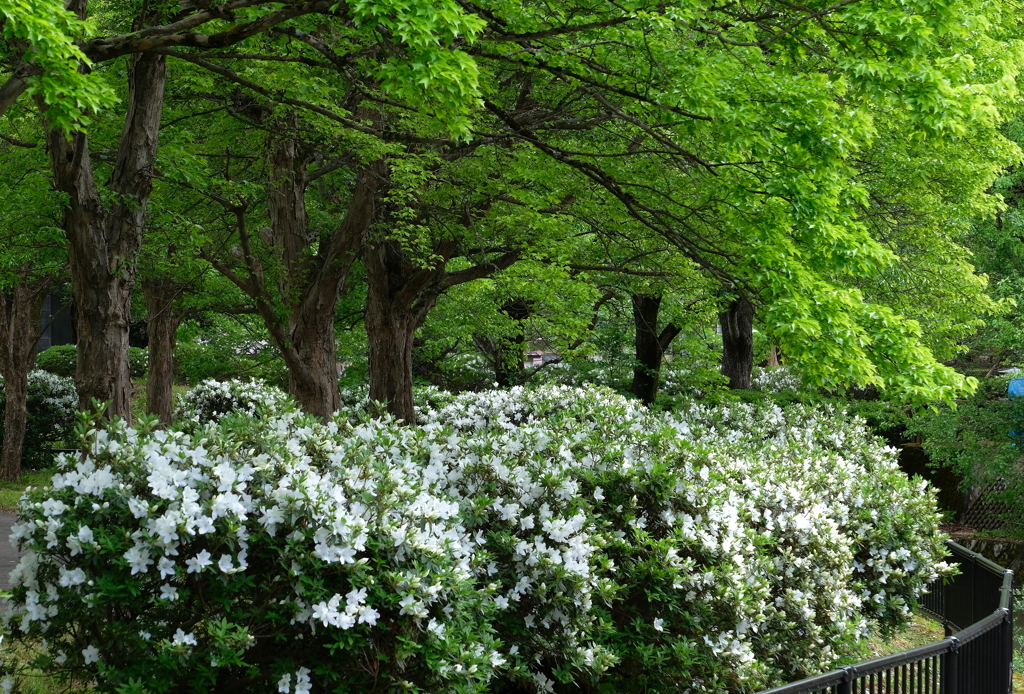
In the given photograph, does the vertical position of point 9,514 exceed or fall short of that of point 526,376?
it falls short

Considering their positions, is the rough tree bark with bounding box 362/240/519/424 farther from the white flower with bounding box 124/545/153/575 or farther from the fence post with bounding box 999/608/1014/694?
the white flower with bounding box 124/545/153/575

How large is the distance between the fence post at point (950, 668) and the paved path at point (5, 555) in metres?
8.11

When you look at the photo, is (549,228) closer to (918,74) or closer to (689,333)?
(918,74)

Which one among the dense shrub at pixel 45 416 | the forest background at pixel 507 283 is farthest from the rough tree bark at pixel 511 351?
the dense shrub at pixel 45 416

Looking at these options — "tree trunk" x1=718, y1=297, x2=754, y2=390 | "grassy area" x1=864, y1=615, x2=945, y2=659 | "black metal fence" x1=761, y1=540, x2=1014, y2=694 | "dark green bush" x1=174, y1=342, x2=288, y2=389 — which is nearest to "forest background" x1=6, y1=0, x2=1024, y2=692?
"black metal fence" x1=761, y1=540, x2=1014, y2=694

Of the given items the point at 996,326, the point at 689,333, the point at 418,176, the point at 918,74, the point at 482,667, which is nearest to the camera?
the point at 482,667

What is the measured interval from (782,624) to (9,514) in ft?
39.6

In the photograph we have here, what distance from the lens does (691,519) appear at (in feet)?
21.4

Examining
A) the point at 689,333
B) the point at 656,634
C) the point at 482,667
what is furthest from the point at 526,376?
the point at 482,667

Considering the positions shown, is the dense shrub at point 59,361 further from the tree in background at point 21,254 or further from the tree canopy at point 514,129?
the tree canopy at point 514,129

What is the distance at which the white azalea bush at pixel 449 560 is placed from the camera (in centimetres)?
436

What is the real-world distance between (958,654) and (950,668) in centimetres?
14

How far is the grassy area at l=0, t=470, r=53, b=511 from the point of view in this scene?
48.8ft

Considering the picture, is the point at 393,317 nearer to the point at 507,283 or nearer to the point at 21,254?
the point at 507,283
